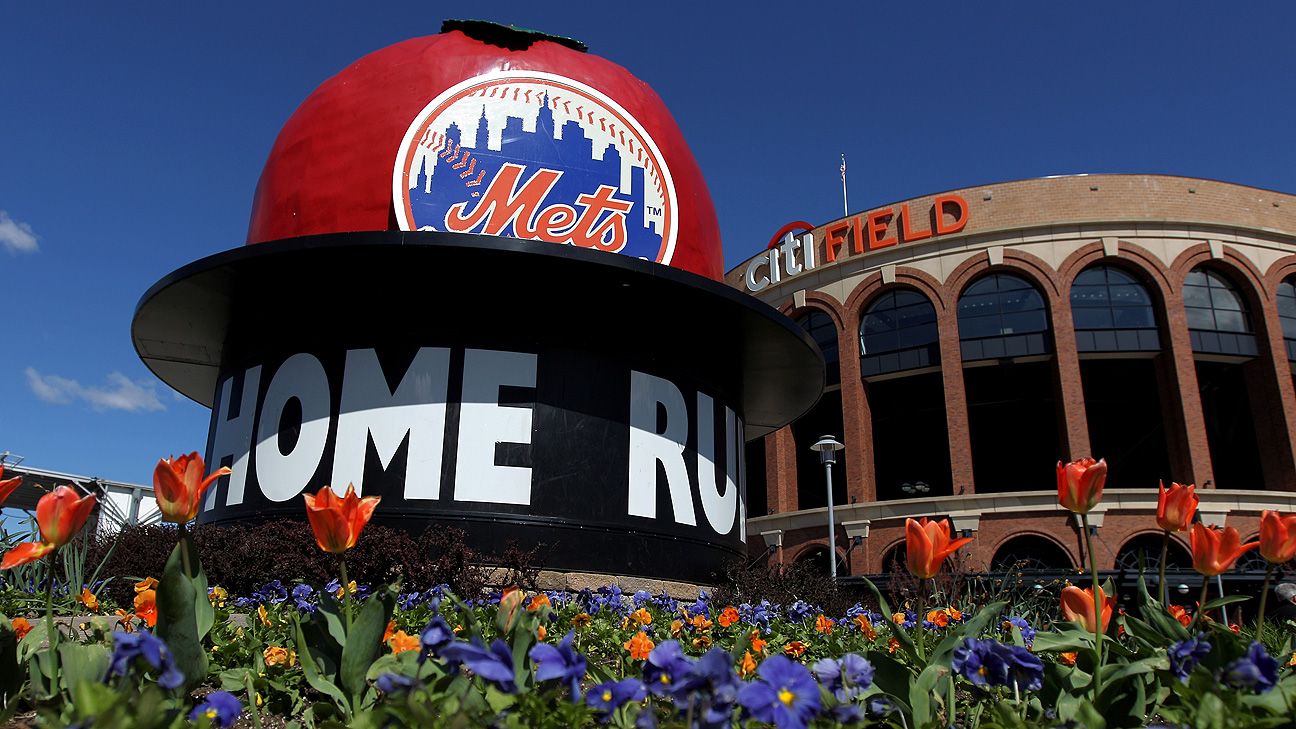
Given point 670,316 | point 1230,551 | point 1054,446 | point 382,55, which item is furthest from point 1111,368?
point 1230,551

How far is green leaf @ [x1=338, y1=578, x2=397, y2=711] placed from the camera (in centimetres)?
287

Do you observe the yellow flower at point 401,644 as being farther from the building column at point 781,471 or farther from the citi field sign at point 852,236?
the citi field sign at point 852,236

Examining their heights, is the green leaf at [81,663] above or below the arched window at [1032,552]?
below

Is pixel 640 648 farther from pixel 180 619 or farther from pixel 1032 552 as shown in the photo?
pixel 1032 552

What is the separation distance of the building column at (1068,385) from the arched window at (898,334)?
13.4 ft

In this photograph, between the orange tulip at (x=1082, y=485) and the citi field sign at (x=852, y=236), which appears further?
the citi field sign at (x=852, y=236)

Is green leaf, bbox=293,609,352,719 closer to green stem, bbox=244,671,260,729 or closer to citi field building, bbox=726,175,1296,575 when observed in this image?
green stem, bbox=244,671,260,729

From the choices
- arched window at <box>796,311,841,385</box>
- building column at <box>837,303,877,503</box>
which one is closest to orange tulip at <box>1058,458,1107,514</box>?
building column at <box>837,303,877,503</box>

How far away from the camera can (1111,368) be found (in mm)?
33000

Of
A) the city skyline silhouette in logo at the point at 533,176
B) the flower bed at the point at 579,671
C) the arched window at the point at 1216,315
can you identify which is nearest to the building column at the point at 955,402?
the arched window at the point at 1216,315

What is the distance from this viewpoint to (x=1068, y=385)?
29.2 metres

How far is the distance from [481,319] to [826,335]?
83.3ft

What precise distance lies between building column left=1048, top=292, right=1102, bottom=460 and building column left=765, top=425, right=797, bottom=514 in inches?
388

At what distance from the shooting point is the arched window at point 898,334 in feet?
104
